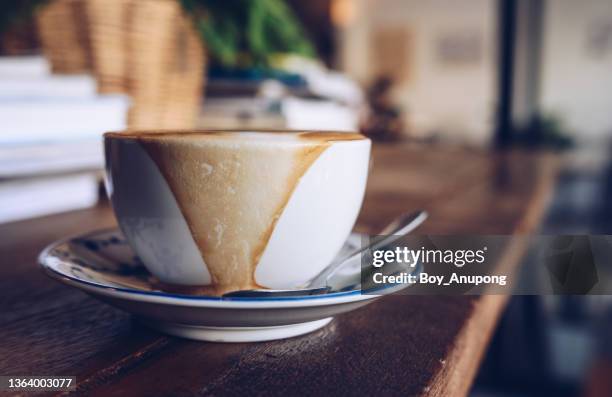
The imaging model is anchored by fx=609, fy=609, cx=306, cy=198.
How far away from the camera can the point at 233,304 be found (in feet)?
0.66

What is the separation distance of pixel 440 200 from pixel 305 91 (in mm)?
481

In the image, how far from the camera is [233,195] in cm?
24

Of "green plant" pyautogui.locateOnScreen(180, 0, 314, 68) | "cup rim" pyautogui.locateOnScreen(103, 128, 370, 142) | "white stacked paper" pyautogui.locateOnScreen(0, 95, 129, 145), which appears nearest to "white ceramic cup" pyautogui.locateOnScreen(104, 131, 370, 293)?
"cup rim" pyautogui.locateOnScreen(103, 128, 370, 142)

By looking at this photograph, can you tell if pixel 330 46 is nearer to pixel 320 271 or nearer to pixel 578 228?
pixel 578 228

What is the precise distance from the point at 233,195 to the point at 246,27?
1.92ft

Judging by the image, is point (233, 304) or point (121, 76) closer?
point (233, 304)

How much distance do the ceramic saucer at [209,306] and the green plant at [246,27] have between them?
0.55 m

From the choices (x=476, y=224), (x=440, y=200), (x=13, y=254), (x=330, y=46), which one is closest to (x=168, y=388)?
(x=13, y=254)

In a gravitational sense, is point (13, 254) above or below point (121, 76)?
below

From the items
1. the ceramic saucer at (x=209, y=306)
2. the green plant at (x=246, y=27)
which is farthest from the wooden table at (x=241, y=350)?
the green plant at (x=246, y=27)

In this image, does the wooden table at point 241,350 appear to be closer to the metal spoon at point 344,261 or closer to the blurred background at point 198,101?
the metal spoon at point 344,261

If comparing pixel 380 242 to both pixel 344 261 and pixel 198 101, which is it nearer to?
pixel 344 261
